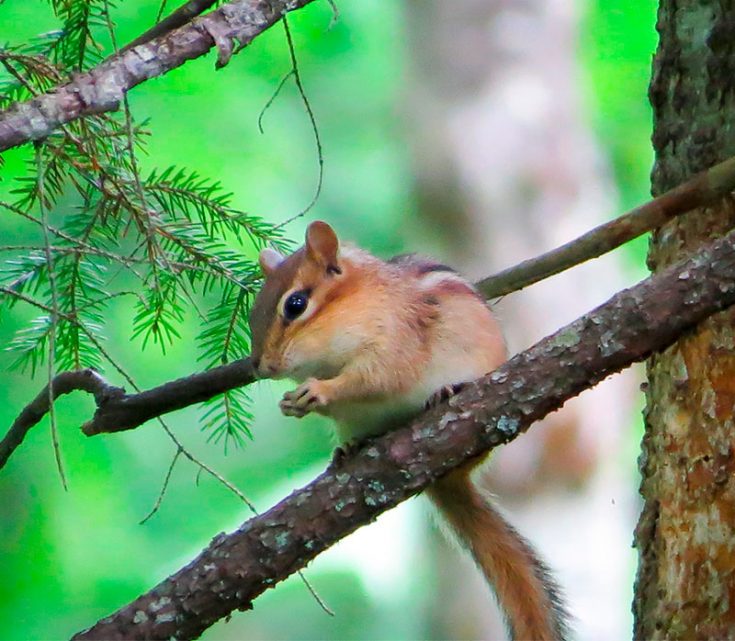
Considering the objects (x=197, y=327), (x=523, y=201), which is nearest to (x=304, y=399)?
(x=197, y=327)

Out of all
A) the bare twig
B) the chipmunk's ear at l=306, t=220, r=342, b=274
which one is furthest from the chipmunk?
the bare twig

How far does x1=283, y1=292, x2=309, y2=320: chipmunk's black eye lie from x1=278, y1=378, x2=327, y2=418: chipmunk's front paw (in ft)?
0.29

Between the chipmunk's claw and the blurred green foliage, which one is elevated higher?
the blurred green foliage

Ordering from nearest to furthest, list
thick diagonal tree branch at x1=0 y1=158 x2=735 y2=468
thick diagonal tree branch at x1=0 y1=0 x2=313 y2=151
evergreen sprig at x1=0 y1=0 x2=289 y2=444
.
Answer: thick diagonal tree branch at x1=0 y1=0 x2=313 y2=151, evergreen sprig at x1=0 y1=0 x2=289 y2=444, thick diagonal tree branch at x1=0 y1=158 x2=735 y2=468

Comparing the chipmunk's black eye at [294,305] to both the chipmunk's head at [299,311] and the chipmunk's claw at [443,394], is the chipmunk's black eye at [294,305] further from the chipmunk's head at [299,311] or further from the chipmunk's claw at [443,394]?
the chipmunk's claw at [443,394]

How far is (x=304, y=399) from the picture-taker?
4.47ft

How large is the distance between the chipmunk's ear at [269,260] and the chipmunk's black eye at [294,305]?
0.35 ft

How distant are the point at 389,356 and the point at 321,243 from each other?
0.18 meters

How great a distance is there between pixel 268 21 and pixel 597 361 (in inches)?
19.6

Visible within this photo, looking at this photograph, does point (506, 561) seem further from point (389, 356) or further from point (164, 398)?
point (164, 398)

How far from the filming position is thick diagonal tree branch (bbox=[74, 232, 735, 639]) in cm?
117

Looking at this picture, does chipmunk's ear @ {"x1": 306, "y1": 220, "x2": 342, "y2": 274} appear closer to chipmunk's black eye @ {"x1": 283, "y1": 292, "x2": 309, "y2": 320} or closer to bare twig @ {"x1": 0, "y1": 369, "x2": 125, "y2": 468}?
chipmunk's black eye @ {"x1": 283, "y1": 292, "x2": 309, "y2": 320}

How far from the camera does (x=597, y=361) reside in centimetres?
120

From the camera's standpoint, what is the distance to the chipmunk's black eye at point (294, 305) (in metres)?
1.41
